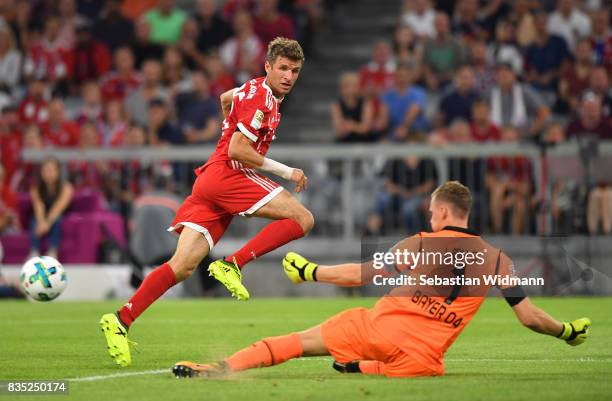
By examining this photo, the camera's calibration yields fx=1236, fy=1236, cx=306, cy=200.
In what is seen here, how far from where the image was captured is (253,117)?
9422mm

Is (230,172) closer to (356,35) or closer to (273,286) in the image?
(273,286)

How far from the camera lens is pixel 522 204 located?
16875 millimetres

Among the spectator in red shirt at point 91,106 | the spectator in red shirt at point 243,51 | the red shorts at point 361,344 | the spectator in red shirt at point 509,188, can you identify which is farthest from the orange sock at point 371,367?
the spectator in red shirt at point 91,106

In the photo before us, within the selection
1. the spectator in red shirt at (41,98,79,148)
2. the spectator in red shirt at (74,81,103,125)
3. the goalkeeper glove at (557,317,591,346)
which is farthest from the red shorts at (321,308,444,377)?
the spectator in red shirt at (74,81,103,125)

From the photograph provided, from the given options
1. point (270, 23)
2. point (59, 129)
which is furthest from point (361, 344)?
point (270, 23)

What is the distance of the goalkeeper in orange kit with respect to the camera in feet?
24.3

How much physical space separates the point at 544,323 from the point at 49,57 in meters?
16.5

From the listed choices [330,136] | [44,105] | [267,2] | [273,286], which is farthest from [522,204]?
[44,105]

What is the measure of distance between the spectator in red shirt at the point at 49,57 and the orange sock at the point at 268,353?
1583 centimetres

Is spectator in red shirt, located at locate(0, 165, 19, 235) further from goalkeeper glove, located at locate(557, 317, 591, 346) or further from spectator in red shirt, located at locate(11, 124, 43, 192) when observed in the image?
goalkeeper glove, located at locate(557, 317, 591, 346)

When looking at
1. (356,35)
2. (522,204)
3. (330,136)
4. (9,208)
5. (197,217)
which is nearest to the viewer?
(197,217)

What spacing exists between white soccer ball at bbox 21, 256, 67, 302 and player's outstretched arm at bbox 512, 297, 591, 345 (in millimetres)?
5764

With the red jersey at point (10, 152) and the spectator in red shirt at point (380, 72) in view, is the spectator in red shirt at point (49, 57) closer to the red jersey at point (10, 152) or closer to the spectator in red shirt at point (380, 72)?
the red jersey at point (10, 152)

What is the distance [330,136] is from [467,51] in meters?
2.82
